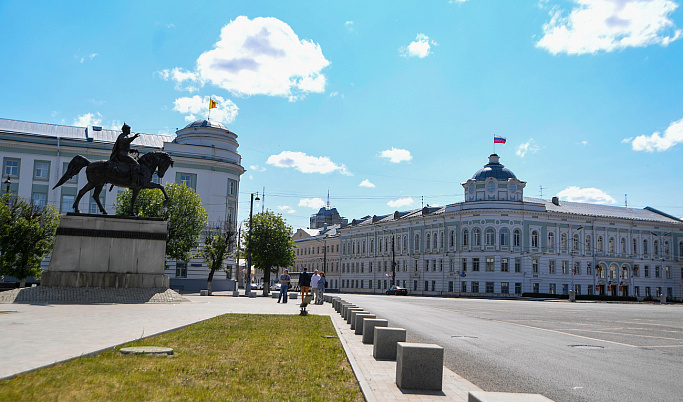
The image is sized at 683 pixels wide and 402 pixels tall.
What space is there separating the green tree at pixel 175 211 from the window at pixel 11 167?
16847 millimetres

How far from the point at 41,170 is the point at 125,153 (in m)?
38.8

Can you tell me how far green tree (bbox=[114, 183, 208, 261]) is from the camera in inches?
1866

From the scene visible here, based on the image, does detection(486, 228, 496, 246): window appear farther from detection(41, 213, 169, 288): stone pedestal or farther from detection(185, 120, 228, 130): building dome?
detection(41, 213, 169, 288): stone pedestal

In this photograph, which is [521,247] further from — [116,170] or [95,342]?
[95,342]

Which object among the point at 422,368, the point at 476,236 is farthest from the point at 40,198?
the point at 422,368

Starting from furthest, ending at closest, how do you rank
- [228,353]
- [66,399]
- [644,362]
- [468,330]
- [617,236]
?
[617,236], [468,330], [644,362], [228,353], [66,399]

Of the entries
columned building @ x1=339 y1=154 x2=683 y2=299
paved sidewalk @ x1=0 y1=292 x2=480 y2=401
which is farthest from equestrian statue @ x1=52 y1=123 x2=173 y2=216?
columned building @ x1=339 y1=154 x2=683 y2=299

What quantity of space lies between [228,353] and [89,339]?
10.6ft

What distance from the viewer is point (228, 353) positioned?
399 inches

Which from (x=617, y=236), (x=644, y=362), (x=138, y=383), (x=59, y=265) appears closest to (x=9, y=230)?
(x=59, y=265)

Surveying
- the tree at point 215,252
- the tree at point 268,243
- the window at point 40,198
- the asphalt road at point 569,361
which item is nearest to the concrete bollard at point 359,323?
the asphalt road at point 569,361

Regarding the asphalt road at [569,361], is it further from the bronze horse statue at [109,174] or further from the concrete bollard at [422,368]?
the bronze horse statue at [109,174]

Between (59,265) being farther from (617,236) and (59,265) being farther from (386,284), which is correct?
(617,236)

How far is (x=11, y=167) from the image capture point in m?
58.1
